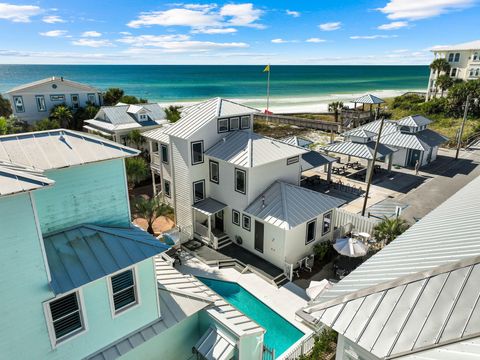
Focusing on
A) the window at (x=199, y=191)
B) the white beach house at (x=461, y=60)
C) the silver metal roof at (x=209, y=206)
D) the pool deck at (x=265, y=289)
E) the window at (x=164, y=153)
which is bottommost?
the pool deck at (x=265, y=289)

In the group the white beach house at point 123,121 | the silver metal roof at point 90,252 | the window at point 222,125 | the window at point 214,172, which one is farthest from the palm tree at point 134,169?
the silver metal roof at point 90,252

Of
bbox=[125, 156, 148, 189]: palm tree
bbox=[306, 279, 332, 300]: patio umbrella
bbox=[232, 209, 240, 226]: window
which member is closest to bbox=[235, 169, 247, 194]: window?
bbox=[232, 209, 240, 226]: window

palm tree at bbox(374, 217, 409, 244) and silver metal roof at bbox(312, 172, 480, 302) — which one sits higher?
silver metal roof at bbox(312, 172, 480, 302)

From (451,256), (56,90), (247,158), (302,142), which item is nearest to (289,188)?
(247,158)

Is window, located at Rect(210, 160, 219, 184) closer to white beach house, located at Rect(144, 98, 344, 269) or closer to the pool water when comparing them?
white beach house, located at Rect(144, 98, 344, 269)

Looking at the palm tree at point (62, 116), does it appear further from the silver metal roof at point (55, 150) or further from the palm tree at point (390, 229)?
the palm tree at point (390, 229)

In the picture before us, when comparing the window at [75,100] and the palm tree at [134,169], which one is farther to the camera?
the window at [75,100]

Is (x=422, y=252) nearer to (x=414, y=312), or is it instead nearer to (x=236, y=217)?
(x=414, y=312)
